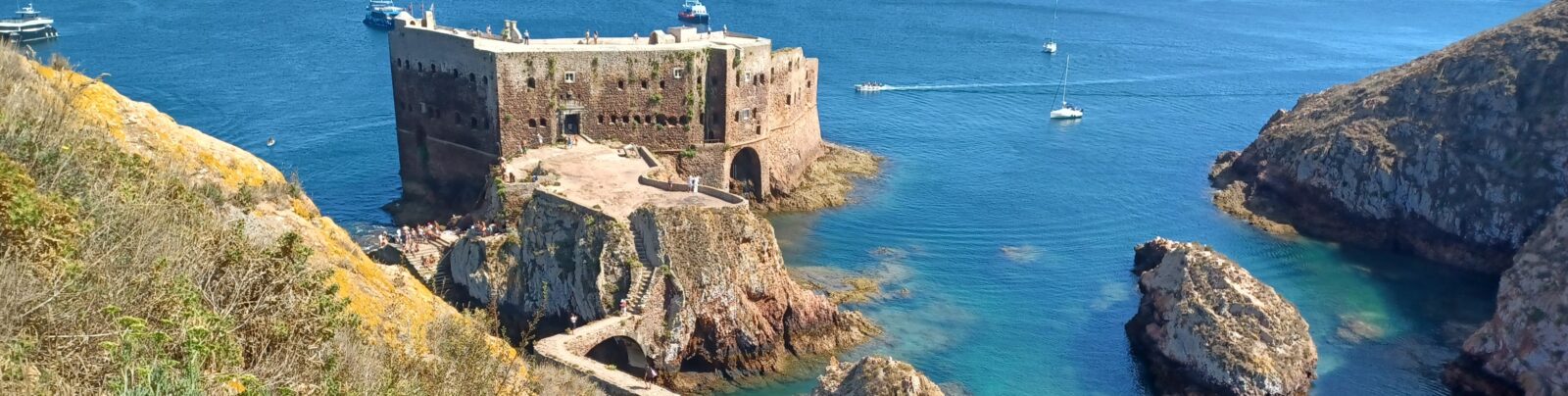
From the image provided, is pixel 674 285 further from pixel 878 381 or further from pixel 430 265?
pixel 878 381

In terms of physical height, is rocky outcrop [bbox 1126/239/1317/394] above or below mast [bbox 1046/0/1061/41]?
below

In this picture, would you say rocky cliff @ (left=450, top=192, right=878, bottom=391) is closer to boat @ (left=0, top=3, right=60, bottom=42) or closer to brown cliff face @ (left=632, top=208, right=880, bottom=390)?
brown cliff face @ (left=632, top=208, right=880, bottom=390)

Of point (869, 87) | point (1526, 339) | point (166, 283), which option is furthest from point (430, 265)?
point (869, 87)

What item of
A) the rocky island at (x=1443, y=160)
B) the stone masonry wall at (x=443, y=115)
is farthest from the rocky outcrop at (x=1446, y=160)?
the stone masonry wall at (x=443, y=115)

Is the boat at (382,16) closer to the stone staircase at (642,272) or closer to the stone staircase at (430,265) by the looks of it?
the stone staircase at (430,265)

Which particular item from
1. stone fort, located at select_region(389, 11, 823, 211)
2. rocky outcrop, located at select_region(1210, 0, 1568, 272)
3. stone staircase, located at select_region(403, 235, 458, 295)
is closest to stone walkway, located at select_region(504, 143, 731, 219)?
stone fort, located at select_region(389, 11, 823, 211)

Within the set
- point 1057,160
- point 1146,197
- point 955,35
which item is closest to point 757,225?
point 1146,197
